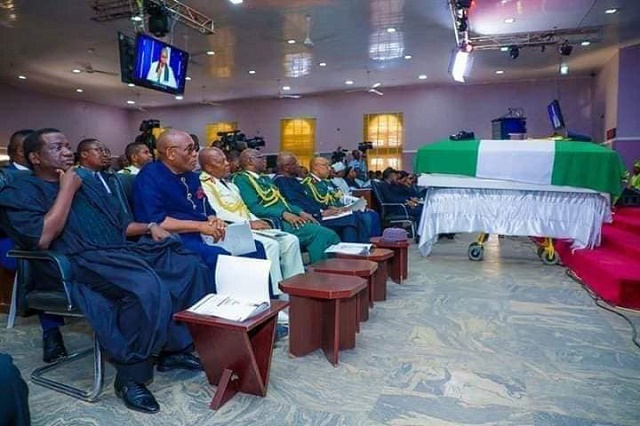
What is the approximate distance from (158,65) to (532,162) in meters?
4.53

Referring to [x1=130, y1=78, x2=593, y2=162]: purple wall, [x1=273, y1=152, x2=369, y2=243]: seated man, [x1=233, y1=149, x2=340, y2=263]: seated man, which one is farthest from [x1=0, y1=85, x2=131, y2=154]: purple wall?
[x1=233, y1=149, x2=340, y2=263]: seated man

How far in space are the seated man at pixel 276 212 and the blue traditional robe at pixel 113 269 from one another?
1318 millimetres

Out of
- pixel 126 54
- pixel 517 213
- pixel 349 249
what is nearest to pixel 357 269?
pixel 349 249

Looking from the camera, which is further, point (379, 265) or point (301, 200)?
point (301, 200)

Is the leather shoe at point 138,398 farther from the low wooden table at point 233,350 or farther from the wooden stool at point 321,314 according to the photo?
the wooden stool at point 321,314

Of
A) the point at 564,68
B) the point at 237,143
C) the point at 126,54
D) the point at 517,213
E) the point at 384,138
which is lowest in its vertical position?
the point at 517,213

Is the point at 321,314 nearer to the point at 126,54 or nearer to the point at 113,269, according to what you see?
the point at 113,269

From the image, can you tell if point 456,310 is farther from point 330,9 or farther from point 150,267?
point 330,9

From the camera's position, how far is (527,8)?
6871 millimetres

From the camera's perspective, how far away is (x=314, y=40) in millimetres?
8266

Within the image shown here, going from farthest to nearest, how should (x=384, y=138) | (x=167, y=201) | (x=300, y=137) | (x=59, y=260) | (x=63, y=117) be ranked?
→ (x=300, y=137) → (x=63, y=117) → (x=384, y=138) → (x=167, y=201) → (x=59, y=260)

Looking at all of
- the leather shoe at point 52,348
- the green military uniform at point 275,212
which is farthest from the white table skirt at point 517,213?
the leather shoe at point 52,348

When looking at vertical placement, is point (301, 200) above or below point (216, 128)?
below

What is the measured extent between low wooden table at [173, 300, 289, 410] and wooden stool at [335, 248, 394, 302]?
116 cm
